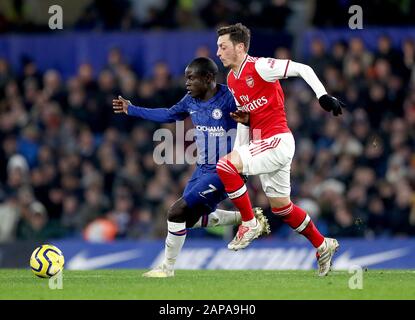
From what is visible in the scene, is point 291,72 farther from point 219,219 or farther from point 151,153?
point 151,153

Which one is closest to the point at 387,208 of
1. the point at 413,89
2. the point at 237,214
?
the point at 413,89

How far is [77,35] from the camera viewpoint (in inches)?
858

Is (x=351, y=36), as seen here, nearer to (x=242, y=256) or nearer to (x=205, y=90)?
(x=242, y=256)

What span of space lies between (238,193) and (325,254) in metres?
1.24

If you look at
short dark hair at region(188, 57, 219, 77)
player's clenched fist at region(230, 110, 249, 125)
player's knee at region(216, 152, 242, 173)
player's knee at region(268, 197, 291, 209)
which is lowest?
player's knee at region(268, 197, 291, 209)

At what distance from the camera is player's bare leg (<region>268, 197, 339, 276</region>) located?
40.7ft

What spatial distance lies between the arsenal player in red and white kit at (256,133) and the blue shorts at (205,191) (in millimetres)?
334

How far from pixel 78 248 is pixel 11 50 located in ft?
19.0

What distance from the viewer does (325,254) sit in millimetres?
12555

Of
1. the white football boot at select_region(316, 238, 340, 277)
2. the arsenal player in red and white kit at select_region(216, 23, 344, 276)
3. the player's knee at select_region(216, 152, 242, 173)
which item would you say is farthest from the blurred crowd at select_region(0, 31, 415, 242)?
the player's knee at select_region(216, 152, 242, 173)

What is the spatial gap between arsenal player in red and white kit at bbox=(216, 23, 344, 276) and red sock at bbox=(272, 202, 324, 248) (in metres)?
0.01

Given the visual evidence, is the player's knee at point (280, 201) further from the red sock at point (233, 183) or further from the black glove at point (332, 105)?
the black glove at point (332, 105)

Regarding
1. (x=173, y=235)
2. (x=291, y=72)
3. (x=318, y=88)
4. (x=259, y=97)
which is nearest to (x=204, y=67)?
(x=259, y=97)

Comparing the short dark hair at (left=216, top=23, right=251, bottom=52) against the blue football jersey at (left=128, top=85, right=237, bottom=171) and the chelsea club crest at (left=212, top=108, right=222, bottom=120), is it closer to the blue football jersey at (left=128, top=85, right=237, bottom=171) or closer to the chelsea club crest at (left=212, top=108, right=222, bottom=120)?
the blue football jersey at (left=128, top=85, right=237, bottom=171)
